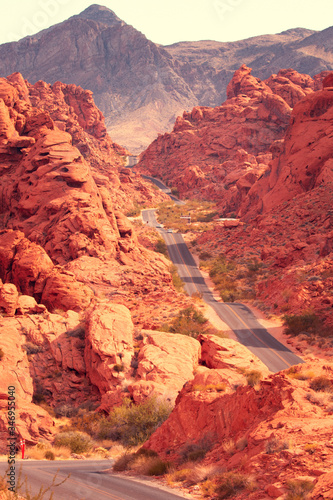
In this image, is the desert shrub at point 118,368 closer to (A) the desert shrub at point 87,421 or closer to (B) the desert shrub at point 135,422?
(A) the desert shrub at point 87,421

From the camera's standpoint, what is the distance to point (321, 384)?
47.1 feet

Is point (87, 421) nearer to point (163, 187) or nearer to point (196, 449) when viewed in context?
point (196, 449)

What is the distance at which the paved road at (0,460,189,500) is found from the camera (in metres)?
11.8

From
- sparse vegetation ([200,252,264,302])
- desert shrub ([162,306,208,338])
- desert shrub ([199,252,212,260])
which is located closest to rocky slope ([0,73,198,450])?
desert shrub ([162,306,208,338])

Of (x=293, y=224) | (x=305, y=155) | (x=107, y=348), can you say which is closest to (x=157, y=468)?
(x=107, y=348)

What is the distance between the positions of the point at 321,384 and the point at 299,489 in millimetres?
4996

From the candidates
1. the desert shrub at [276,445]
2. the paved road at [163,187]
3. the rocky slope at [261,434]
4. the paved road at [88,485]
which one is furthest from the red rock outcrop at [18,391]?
the paved road at [163,187]

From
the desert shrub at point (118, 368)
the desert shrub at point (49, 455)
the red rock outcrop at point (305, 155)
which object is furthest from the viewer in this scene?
the red rock outcrop at point (305, 155)

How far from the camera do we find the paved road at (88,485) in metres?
11.8

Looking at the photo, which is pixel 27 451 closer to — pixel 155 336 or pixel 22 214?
pixel 155 336

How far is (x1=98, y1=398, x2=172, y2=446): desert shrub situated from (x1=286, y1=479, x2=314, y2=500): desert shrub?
11.2 metres

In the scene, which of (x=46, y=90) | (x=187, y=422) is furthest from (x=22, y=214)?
(x=46, y=90)

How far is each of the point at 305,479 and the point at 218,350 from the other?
658 inches

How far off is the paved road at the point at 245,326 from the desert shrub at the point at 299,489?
2096 cm
